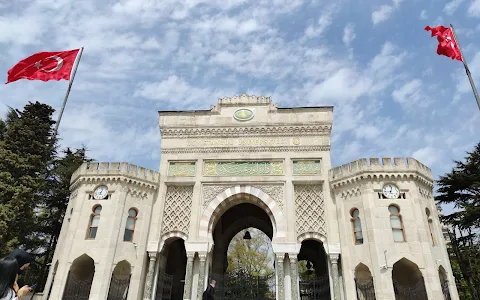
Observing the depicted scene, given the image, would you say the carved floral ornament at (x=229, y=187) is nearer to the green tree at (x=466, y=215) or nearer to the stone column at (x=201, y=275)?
the stone column at (x=201, y=275)

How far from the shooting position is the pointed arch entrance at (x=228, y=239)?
17.3 meters

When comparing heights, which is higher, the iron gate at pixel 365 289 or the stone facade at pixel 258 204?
the stone facade at pixel 258 204

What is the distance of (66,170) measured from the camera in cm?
2275

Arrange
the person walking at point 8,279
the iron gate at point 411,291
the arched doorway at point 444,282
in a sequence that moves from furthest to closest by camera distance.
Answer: the arched doorway at point 444,282, the iron gate at point 411,291, the person walking at point 8,279

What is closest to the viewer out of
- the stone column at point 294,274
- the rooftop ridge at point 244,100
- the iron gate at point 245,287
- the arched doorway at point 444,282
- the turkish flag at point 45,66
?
the turkish flag at point 45,66

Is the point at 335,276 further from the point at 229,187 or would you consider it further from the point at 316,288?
the point at 229,187

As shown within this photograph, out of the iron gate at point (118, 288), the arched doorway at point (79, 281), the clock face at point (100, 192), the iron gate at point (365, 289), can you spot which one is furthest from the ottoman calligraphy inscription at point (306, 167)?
the arched doorway at point (79, 281)

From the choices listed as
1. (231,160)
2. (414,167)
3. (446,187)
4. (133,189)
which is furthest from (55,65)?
(446,187)

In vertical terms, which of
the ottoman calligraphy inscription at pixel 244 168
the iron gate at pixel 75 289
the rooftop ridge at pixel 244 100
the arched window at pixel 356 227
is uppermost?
the rooftop ridge at pixel 244 100

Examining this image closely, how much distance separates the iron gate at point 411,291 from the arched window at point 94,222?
47.9 ft

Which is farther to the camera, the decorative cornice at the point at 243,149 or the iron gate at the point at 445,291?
the decorative cornice at the point at 243,149

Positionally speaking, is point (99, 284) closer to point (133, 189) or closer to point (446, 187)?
point (133, 189)

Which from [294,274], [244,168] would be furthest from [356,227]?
[244,168]

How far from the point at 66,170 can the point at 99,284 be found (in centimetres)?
1101
